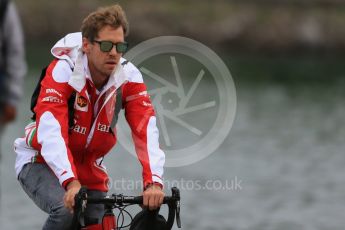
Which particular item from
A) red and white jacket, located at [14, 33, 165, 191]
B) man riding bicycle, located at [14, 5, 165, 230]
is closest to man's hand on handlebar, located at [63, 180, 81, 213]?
man riding bicycle, located at [14, 5, 165, 230]

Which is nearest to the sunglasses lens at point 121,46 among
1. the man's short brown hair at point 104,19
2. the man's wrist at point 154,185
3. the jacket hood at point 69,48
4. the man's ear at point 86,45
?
the man's short brown hair at point 104,19

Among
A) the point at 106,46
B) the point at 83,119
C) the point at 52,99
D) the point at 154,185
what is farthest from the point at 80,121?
the point at 154,185

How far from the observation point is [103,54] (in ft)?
26.3

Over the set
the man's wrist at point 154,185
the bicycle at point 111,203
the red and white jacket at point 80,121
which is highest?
the red and white jacket at point 80,121

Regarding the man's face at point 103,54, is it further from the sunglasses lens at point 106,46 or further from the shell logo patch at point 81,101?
the shell logo patch at point 81,101

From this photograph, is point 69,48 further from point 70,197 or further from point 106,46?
point 70,197

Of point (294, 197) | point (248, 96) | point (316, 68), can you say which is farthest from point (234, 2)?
point (294, 197)

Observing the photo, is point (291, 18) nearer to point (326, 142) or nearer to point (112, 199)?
point (326, 142)

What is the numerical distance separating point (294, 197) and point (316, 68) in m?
31.7

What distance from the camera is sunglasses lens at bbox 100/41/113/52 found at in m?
7.95

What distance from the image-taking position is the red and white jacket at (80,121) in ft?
26.2

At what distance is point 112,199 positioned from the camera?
7730 mm

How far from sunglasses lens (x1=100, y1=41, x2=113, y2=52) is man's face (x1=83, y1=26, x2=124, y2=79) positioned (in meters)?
0.02

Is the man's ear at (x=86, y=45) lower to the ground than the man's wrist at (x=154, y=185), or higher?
higher
